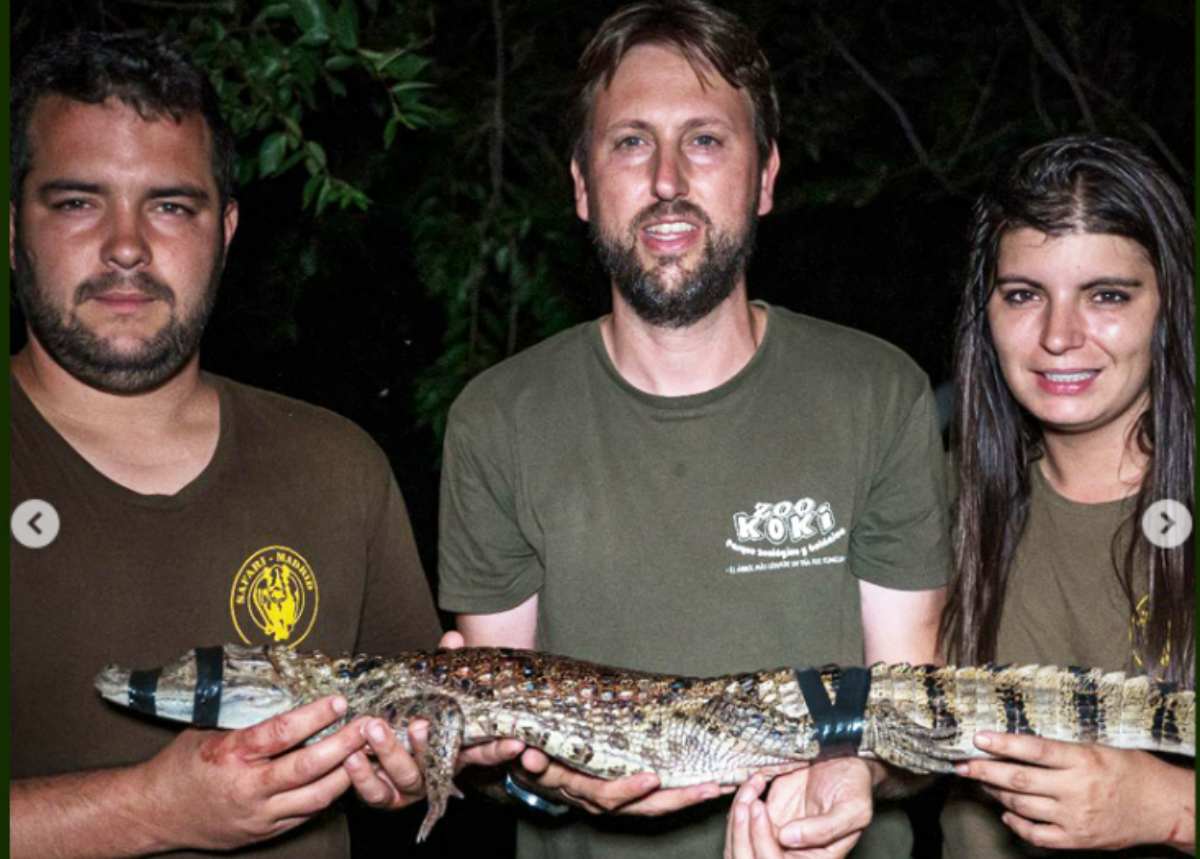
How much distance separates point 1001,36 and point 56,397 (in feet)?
14.3

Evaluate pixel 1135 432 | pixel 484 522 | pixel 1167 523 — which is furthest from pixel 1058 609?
pixel 484 522

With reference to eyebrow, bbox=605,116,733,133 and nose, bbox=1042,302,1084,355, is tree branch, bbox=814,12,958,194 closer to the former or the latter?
eyebrow, bbox=605,116,733,133

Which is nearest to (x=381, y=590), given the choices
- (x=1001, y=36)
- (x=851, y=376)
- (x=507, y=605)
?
(x=507, y=605)

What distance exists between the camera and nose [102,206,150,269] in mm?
2920

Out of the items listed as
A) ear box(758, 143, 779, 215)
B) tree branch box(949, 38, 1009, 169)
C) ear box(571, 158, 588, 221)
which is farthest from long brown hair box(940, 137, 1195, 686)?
tree branch box(949, 38, 1009, 169)

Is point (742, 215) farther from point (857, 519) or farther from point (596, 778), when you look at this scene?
point (596, 778)

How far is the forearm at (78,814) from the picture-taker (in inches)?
107

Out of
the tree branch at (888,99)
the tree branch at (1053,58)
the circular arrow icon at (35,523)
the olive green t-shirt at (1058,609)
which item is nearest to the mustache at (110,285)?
the circular arrow icon at (35,523)

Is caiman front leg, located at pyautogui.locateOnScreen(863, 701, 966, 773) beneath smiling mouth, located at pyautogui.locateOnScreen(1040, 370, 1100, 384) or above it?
beneath

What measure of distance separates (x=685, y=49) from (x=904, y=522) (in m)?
1.32

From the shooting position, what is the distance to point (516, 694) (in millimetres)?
3119

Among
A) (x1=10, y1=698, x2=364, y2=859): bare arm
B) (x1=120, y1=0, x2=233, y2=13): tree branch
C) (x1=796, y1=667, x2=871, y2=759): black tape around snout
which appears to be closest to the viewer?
(x1=10, y1=698, x2=364, y2=859): bare arm

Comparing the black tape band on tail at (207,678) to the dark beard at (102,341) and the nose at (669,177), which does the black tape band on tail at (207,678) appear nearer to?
the dark beard at (102,341)

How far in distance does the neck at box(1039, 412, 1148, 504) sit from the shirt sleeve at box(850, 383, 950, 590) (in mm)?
319
